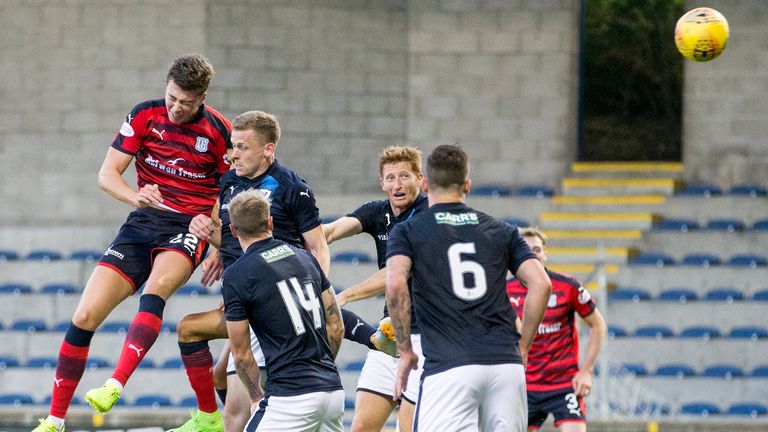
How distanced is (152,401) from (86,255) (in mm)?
3446

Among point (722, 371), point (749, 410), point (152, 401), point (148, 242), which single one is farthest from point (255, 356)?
point (722, 371)

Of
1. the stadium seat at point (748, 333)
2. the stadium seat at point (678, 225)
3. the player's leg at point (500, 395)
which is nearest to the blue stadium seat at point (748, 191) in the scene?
the stadium seat at point (678, 225)

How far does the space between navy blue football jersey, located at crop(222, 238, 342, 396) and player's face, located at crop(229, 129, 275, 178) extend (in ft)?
2.48

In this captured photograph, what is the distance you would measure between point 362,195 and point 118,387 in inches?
421

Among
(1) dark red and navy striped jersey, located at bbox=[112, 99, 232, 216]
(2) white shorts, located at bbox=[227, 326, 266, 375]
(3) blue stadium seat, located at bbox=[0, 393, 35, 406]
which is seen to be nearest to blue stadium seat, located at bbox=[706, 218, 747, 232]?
(3) blue stadium seat, located at bbox=[0, 393, 35, 406]

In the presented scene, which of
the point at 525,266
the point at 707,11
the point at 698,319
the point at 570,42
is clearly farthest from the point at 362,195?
the point at 525,266

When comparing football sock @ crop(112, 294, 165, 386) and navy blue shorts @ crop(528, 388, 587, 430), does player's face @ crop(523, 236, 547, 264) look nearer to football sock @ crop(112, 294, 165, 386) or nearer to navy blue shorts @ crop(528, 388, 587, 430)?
navy blue shorts @ crop(528, 388, 587, 430)

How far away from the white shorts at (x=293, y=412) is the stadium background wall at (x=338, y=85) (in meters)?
11.8

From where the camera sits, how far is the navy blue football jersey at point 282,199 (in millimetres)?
6812

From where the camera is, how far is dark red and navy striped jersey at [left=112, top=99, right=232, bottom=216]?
7.00 m

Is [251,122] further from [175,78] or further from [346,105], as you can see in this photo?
[346,105]

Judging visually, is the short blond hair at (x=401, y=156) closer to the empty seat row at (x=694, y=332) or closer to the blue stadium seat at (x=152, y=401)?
the blue stadium seat at (x=152, y=401)

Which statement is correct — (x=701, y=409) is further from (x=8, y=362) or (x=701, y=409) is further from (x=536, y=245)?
(x=8, y=362)

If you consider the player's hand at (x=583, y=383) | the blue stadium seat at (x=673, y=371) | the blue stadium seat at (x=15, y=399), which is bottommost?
the blue stadium seat at (x=15, y=399)
